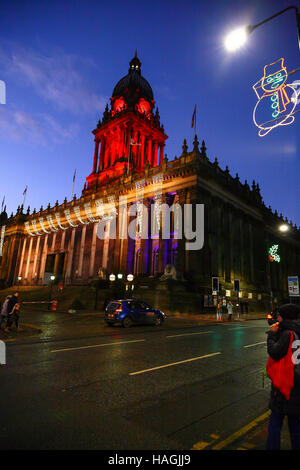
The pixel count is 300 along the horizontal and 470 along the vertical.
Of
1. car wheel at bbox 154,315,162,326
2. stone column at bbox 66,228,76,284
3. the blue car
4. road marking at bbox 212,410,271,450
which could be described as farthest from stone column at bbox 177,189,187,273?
road marking at bbox 212,410,271,450

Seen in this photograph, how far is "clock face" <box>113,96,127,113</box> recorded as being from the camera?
66938 millimetres

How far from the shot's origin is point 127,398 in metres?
4.88

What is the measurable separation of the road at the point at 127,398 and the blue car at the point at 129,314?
7.45 m

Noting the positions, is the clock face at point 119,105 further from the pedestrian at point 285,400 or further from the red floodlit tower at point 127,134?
the pedestrian at point 285,400

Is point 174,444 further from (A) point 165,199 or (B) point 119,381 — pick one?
(A) point 165,199

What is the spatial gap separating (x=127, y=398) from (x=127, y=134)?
6306 centimetres

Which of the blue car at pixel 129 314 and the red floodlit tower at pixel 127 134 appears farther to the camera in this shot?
the red floodlit tower at pixel 127 134

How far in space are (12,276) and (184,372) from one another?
7095 cm

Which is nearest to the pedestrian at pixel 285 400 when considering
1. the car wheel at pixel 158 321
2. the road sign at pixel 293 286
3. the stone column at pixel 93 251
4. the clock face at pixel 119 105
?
the road sign at pixel 293 286

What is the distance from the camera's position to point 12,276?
223 ft

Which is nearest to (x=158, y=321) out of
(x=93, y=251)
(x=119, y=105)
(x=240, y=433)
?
(x=240, y=433)

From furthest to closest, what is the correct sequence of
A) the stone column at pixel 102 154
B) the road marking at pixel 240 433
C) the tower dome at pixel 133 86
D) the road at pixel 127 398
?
the tower dome at pixel 133 86
the stone column at pixel 102 154
the road at pixel 127 398
the road marking at pixel 240 433

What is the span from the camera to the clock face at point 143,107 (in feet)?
219

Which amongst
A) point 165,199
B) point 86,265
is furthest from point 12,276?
point 165,199
